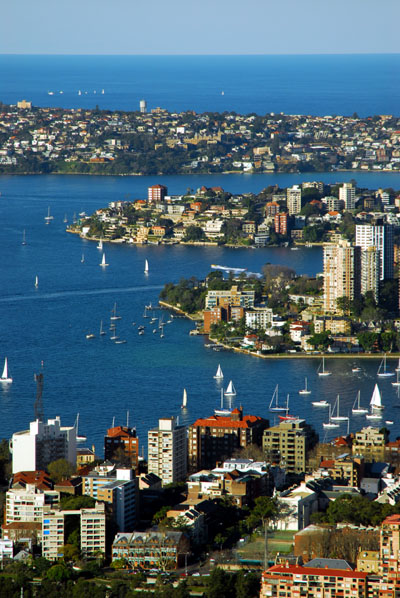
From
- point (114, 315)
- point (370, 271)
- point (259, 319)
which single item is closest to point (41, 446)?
point (259, 319)

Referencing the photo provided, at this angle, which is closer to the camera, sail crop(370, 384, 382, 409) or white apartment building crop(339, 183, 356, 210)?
sail crop(370, 384, 382, 409)

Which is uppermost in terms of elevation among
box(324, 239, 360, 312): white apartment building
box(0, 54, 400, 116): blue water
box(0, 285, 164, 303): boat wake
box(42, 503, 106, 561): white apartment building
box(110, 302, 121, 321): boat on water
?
box(0, 54, 400, 116): blue water

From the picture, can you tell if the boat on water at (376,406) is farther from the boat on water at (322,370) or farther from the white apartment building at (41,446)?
the white apartment building at (41,446)

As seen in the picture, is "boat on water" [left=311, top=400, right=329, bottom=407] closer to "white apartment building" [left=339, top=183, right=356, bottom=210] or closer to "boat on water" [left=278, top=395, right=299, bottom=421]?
"boat on water" [left=278, top=395, right=299, bottom=421]

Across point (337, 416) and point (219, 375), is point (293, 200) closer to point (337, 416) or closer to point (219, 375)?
point (219, 375)

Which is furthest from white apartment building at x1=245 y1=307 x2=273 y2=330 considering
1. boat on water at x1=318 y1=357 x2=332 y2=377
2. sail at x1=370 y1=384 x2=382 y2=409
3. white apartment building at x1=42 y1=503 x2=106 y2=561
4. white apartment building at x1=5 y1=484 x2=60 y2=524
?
white apartment building at x1=42 y1=503 x2=106 y2=561

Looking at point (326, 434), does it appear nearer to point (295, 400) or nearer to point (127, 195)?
point (295, 400)

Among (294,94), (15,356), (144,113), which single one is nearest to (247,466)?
(15,356)
